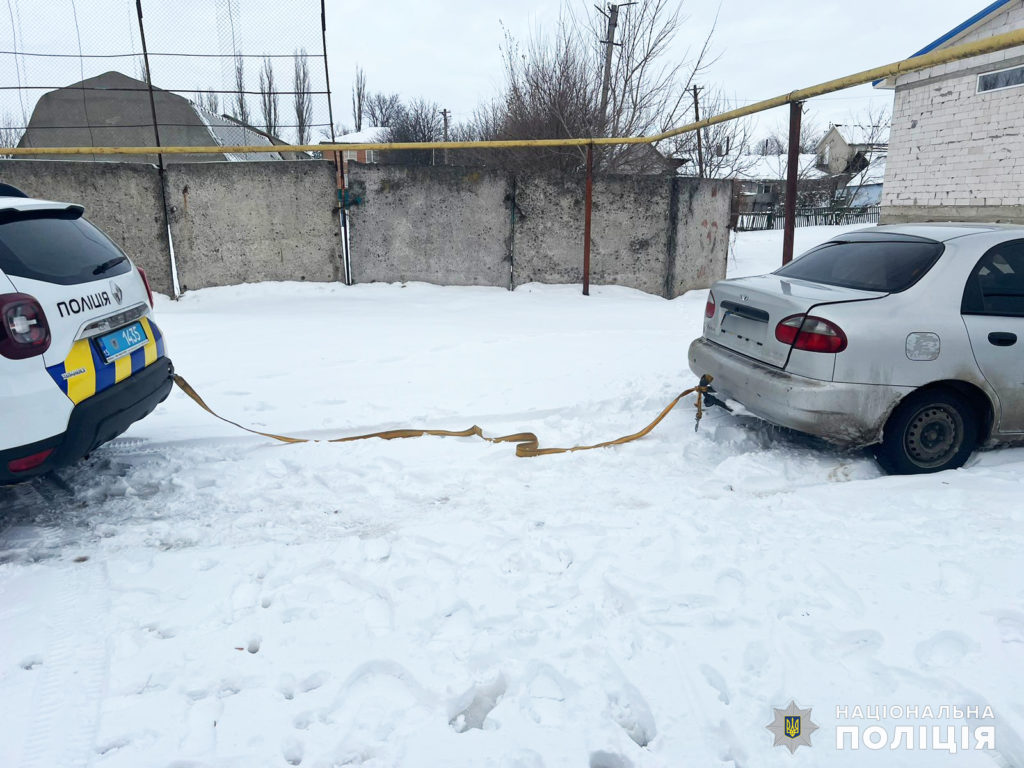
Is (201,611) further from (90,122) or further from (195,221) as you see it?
(90,122)

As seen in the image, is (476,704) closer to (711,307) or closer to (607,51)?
(711,307)

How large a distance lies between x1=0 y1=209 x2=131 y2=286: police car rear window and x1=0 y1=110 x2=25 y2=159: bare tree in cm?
1333

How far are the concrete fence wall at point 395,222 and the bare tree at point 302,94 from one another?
7.15 ft

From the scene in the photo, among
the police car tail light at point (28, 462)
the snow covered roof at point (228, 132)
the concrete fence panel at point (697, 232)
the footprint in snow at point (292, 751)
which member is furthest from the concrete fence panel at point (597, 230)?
the snow covered roof at point (228, 132)

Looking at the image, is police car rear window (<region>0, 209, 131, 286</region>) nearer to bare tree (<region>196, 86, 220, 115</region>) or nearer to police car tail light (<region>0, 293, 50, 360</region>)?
police car tail light (<region>0, 293, 50, 360</region>)

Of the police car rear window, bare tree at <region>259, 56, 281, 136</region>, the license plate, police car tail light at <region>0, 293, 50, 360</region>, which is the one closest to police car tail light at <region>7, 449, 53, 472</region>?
police car tail light at <region>0, 293, 50, 360</region>

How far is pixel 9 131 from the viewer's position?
47.4 feet

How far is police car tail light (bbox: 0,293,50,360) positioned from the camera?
8.83ft

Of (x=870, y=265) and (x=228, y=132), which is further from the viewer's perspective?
(x=228, y=132)

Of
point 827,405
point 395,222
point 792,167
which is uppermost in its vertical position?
point 792,167

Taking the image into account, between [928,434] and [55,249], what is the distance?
4.82 metres

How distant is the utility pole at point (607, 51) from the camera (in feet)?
40.6

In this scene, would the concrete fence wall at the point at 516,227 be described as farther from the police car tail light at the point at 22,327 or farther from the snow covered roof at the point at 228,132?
A: the snow covered roof at the point at 228,132

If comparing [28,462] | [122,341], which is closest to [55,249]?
[122,341]
